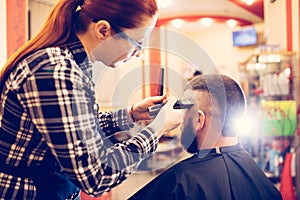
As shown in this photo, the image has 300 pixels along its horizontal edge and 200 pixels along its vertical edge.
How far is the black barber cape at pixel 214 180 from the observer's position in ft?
4.48

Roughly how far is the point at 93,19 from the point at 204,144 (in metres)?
0.76

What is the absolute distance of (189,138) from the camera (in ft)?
4.98

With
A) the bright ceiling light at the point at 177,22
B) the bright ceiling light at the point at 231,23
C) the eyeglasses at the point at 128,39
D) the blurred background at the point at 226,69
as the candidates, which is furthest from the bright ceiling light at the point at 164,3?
the eyeglasses at the point at 128,39

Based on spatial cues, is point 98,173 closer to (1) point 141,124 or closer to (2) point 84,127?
(2) point 84,127

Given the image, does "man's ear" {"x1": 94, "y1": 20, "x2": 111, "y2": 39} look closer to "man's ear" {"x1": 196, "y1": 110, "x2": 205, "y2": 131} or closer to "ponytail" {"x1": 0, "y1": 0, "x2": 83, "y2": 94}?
"ponytail" {"x1": 0, "y1": 0, "x2": 83, "y2": 94}

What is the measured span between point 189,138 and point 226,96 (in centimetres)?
25

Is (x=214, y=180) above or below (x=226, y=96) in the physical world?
below

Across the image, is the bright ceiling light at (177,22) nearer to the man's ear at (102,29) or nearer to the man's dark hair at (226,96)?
the man's dark hair at (226,96)

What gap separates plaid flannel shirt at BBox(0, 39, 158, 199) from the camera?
86 centimetres

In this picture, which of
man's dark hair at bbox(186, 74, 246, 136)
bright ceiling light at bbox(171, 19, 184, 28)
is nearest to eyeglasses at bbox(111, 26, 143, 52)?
man's dark hair at bbox(186, 74, 246, 136)

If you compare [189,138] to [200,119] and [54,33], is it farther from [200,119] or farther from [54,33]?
[54,33]

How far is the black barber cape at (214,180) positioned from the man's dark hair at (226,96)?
137 millimetres

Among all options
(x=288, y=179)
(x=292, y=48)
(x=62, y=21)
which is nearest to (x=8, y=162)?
(x=62, y=21)

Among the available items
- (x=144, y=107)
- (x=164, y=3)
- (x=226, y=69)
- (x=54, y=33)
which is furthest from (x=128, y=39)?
(x=226, y=69)
